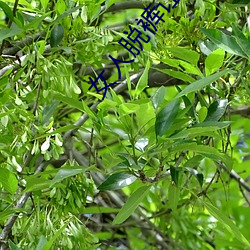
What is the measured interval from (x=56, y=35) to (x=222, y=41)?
204 millimetres

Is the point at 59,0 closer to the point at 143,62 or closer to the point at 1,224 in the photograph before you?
the point at 143,62

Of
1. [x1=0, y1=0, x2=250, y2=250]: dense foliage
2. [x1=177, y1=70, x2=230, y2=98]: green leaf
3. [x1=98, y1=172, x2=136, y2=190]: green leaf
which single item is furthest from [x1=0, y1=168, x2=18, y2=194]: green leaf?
[x1=177, y1=70, x2=230, y2=98]: green leaf

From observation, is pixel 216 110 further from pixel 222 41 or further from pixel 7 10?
pixel 7 10

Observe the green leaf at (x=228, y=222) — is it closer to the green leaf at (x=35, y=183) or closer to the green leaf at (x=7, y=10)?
the green leaf at (x=35, y=183)

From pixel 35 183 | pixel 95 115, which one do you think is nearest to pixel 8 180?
pixel 35 183

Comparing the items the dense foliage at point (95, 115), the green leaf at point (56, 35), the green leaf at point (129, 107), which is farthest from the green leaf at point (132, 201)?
the green leaf at point (56, 35)

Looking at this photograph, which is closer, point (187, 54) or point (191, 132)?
point (191, 132)

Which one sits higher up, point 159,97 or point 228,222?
point 159,97

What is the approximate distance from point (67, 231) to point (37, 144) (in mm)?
111

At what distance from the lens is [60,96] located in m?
0.76

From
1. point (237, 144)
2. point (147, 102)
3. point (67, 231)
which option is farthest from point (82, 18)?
point (237, 144)

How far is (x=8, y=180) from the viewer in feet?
2.60

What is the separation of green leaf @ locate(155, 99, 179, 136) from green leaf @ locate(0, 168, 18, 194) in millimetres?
180

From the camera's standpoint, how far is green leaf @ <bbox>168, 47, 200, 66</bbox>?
0.82 m
